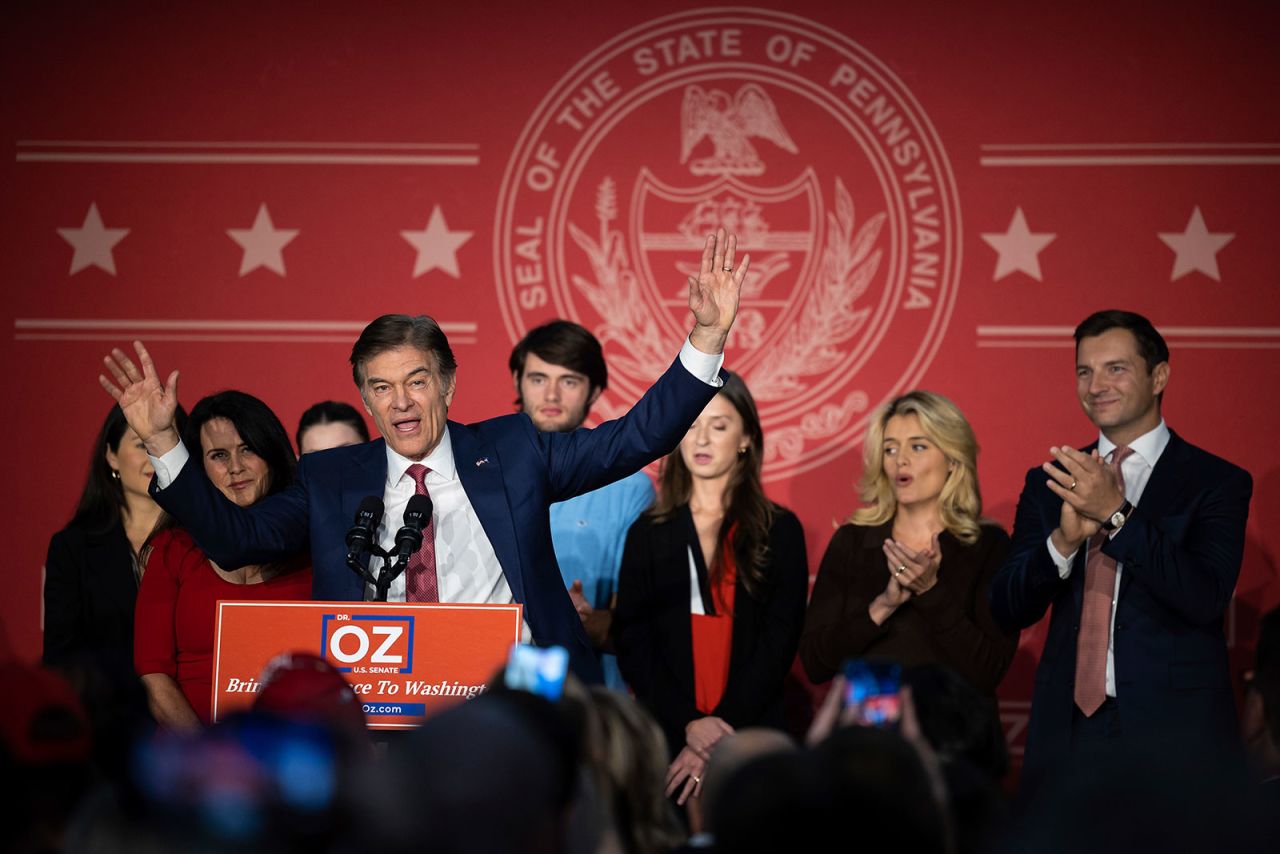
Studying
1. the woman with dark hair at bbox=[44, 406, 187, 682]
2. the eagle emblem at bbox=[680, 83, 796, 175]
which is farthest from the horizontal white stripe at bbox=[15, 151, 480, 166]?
the woman with dark hair at bbox=[44, 406, 187, 682]

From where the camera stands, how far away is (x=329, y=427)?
455 cm

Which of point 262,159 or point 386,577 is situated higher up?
point 262,159

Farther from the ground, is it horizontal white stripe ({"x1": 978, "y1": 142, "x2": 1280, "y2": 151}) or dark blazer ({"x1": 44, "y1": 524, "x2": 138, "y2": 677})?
horizontal white stripe ({"x1": 978, "y1": 142, "x2": 1280, "y2": 151})

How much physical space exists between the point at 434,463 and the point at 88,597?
4.67 feet

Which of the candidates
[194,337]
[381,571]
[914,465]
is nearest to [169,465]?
[381,571]

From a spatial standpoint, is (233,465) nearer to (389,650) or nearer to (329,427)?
(329,427)

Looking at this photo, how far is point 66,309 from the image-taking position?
536 cm

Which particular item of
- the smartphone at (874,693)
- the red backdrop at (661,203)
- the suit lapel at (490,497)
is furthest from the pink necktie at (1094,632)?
the smartphone at (874,693)

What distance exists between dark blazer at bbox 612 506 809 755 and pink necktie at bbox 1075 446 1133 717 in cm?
77

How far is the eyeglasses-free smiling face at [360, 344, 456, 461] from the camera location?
297cm

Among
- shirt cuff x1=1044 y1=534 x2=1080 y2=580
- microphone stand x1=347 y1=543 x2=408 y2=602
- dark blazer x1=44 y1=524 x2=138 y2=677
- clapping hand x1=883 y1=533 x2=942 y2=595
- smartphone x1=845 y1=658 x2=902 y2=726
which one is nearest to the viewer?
smartphone x1=845 y1=658 x2=902 y2=726

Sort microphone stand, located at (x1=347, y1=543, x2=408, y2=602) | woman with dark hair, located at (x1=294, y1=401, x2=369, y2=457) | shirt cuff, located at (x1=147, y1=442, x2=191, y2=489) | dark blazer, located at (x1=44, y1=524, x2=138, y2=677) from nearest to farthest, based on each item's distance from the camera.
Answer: microphone stand, located at (x1=347, y1=543, x2=408, y2=602), shirt cuff, located at (x1=147, y1=442, x2=191, y2=489), dark blazer, located at (x1=44, y1=524, x2=138, y2=677), woman with dark hair, located at (x1=294, y1=401, x2=369, y2=457)

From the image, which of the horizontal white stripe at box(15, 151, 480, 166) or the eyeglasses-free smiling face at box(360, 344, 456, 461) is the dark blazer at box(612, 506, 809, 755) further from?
the horizontal white stripe at box(15, 151, 480, 166)

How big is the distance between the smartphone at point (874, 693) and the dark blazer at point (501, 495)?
1217 millimetres
